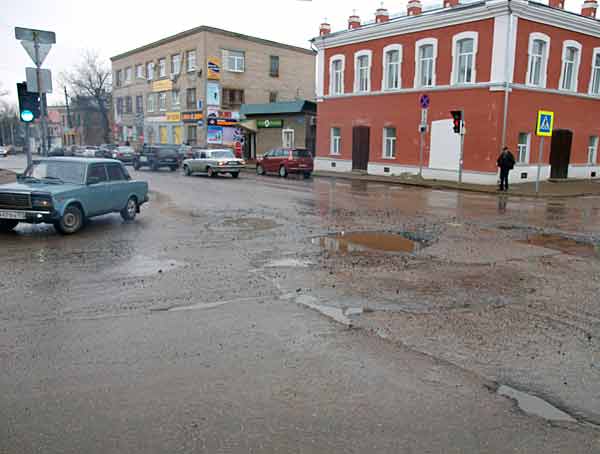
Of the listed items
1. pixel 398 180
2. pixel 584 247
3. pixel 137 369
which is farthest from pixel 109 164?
pixel 398 180

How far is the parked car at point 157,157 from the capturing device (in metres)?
33.7

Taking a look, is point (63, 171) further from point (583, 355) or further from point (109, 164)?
point (583, 355)

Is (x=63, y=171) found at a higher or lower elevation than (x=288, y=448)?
higher

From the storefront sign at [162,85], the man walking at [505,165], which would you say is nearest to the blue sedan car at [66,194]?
the man walking at [505,165]

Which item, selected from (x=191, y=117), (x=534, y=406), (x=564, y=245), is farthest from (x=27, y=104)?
(x=191, y=117)

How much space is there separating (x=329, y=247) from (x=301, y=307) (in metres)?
3.80

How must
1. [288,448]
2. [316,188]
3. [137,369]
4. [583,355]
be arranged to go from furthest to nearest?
[316,188] < [583,355] < [137,369] < [288,448]

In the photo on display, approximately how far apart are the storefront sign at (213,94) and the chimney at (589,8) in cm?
2876

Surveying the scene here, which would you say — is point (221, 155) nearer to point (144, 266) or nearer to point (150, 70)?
point (144, 266)

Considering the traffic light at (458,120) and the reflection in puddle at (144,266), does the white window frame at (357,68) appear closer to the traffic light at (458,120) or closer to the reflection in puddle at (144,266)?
the traffic light at (458,120)

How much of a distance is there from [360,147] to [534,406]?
28833mm

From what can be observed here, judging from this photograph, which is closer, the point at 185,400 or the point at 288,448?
the point at 288,448

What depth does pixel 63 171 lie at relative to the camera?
1170cm

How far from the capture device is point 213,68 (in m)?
45.4
